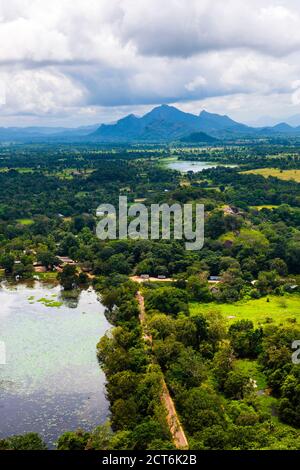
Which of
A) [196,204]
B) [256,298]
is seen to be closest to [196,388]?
[256,298]

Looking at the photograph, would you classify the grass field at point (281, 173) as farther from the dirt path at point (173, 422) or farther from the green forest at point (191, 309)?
the dirt path at point (173, 422)

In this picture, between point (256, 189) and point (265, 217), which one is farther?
point (256, 189)

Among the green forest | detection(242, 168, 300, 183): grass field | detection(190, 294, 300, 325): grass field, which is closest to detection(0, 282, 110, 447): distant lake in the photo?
the green forest

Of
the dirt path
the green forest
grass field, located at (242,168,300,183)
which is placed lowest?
the dirt path

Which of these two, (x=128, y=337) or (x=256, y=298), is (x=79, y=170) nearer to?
(x=256, y=298)

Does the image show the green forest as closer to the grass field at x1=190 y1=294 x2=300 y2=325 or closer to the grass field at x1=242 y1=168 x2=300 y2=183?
the grass field at x1=190 y1=294 x2=300 y2=325
